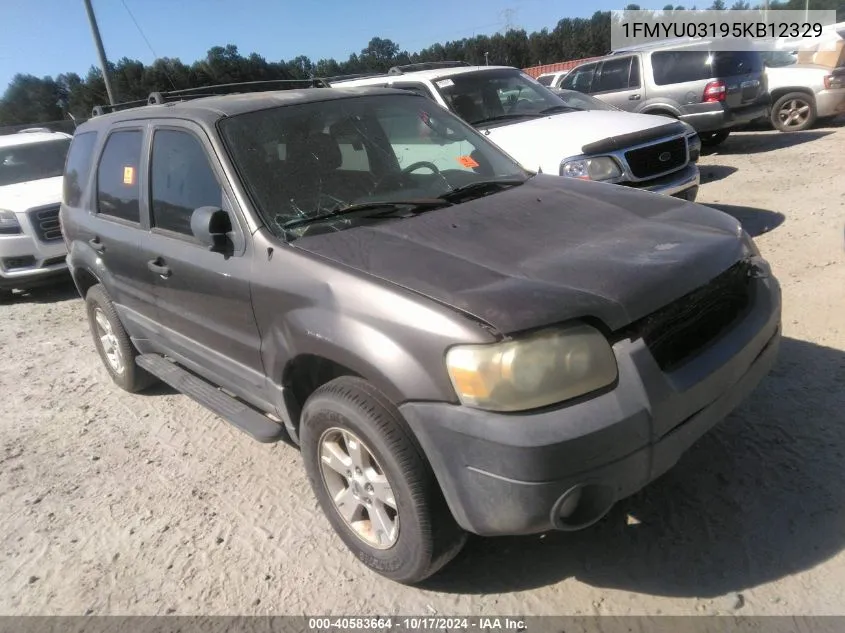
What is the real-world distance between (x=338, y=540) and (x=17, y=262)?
668cm

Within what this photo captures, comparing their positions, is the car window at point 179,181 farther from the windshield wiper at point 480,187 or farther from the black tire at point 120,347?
the black tire at point 120,347

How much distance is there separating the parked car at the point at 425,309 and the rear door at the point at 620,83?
838 cm

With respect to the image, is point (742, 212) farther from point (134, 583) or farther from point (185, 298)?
point (134, 583)

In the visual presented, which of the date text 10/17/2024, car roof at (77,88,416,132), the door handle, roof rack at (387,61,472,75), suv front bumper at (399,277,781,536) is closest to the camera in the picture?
suv front bumper at (399,277,781,536)

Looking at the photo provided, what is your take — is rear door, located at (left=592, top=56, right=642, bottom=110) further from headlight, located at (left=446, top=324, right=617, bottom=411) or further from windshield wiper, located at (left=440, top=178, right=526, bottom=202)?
headlight, located at (left=446, top=324, right=617, bottom=411)

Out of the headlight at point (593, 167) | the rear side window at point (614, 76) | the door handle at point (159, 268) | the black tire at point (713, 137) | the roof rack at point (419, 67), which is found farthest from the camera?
the black tire at point (713, 137)

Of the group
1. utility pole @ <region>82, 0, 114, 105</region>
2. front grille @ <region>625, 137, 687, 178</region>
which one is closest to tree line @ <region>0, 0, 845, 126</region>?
utility pole @ <region>82, 0, 114, 105</region>

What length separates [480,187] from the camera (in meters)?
3.26

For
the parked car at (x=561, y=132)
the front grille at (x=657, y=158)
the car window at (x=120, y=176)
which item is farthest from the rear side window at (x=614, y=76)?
the car window at (x=120, y=176)

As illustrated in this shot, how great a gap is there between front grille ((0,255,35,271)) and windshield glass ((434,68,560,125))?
519 centimetres

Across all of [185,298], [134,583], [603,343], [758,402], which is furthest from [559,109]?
[134,583]

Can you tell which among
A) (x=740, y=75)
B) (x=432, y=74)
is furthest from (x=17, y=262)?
(x=740, y=75)

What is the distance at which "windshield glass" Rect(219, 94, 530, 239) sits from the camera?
9.61ft

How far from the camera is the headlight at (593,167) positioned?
19.0 ft
